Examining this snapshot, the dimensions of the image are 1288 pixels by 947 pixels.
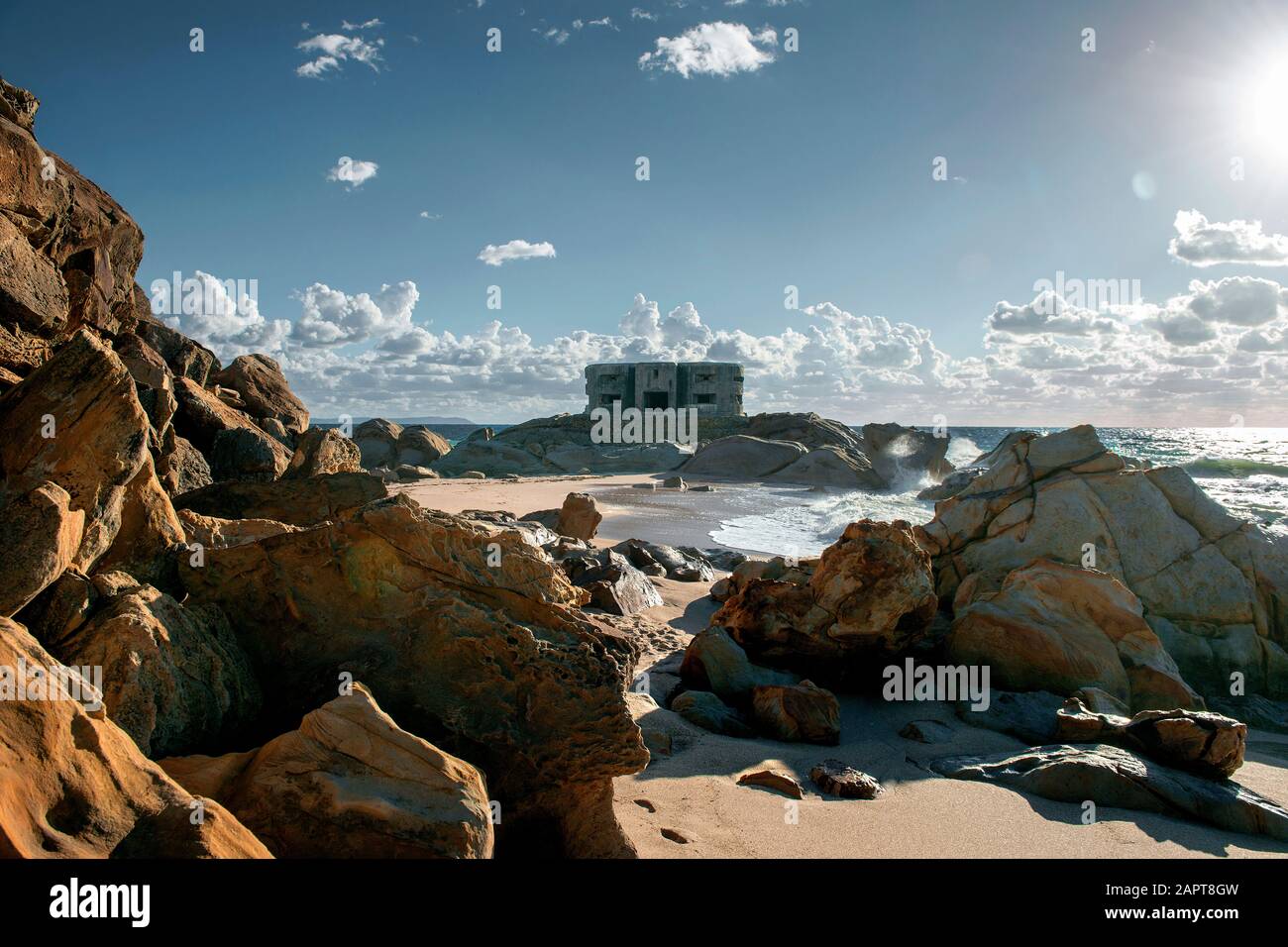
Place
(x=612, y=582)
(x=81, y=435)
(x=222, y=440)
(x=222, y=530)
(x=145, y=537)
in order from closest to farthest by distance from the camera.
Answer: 1. (x=81, y=435)
2. (x=145, y=537)
3. (x=222, y=530)
4. (x=222, y=440)
5. (x=612, y=582)

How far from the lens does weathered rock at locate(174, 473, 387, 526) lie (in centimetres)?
629

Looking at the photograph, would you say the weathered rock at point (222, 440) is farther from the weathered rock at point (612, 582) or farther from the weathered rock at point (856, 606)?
the weathered rock at point (856, 606)

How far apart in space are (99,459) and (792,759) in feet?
12.3

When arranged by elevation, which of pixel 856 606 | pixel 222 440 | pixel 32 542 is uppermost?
pixel 222 440

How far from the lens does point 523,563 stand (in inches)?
145

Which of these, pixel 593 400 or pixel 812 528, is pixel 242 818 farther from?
pixel 593 400

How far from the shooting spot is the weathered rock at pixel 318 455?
8.10 metres

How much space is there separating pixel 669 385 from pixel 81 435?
45726mm

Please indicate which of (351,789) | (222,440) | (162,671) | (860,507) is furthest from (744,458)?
(351,789)

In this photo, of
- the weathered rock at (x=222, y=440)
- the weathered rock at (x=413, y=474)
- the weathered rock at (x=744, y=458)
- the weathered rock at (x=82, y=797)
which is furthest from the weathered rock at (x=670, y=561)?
the weathered rock at (x=744, y=458)

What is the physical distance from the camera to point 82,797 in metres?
2.05

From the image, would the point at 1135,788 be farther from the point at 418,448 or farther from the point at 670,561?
the point at 418,448

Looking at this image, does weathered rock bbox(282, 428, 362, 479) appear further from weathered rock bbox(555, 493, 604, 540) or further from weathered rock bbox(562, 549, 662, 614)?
weathered rock bbox(555, 493, 604, 540)

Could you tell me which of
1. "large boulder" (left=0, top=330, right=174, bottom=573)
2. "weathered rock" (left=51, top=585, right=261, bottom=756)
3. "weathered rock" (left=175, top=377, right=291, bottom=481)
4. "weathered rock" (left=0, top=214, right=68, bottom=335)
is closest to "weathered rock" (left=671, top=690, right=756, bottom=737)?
"weathered rock" (left=51, top=585, right=261, bottom=756)
